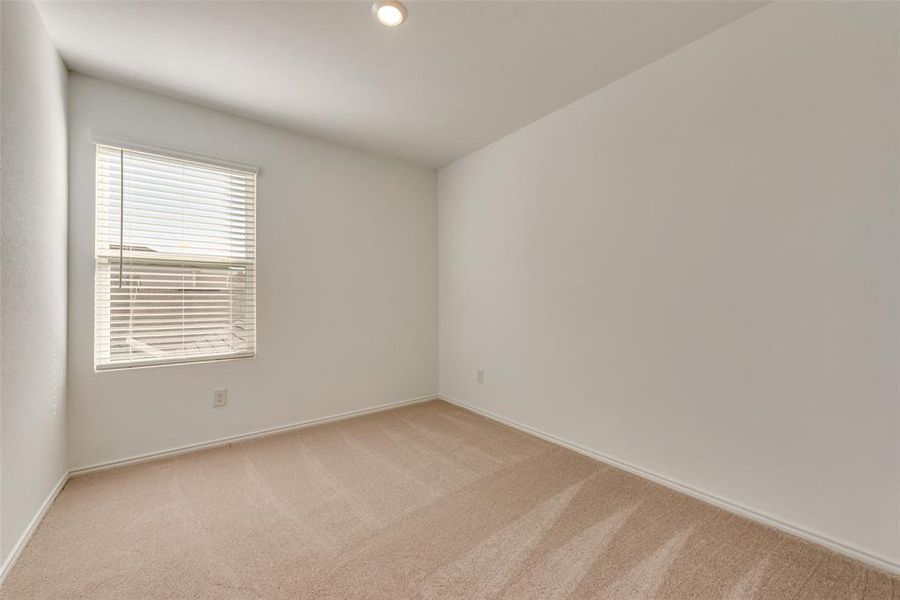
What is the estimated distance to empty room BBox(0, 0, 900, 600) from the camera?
1444mm

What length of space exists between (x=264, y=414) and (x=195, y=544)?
1.27m

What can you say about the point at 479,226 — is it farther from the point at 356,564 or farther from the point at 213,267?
the point at 356,564

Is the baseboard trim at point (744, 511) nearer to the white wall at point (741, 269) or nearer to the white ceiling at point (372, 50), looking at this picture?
the white wall at point (741, 269)

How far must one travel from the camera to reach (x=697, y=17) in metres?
1.76

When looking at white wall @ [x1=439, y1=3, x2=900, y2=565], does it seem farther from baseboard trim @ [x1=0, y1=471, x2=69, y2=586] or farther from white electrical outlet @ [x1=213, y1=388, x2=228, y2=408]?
baseboard trim @ [x1=0, y1=471, x2=69, y2=586]

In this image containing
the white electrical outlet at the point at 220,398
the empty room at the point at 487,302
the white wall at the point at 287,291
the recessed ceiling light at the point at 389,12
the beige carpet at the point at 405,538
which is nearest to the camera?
the beige carpet at the point at 405,538

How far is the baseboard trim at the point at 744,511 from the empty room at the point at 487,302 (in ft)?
0.04

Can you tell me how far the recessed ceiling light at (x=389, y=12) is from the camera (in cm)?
165

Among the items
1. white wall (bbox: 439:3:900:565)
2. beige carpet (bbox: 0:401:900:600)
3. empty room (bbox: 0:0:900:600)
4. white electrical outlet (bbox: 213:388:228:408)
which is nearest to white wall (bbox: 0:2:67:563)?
empty room (bbox: 0:0:900:600)

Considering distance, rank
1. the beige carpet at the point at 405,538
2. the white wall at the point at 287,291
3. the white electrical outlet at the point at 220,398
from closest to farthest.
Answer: the beige carpet at the point at 405,538
the white wall at the point at 287,291
the white electrical outlet at the point at 220,398

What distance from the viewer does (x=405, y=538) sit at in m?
1.61

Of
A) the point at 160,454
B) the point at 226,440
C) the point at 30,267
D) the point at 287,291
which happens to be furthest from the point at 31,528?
the point at 287,291

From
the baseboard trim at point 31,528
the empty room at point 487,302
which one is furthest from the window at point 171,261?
the baseboard trim at point 31,528

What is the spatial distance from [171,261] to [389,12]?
6.68 feet
